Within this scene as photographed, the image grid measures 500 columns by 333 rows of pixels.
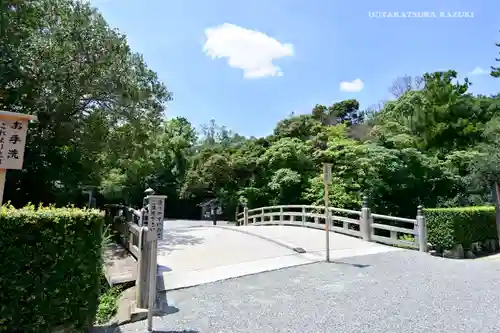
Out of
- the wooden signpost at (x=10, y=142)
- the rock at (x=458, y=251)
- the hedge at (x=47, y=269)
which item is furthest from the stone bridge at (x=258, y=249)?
the wooden signpost at (x=10, y=142)

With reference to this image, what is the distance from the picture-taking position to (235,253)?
737 centimetres

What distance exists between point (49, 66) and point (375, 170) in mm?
11772

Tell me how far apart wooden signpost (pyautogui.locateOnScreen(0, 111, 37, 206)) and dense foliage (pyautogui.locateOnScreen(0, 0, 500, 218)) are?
4385 mm

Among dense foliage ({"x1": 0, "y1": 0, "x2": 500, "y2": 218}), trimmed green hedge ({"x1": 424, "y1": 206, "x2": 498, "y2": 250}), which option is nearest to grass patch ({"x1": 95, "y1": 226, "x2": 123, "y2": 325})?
dense foliage ({"x1": 0, "y1": 0, "x2": 500, "y2": 218})

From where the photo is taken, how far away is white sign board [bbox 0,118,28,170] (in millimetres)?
2918

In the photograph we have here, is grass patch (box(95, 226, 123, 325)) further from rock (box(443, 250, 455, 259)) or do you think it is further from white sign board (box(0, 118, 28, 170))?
rock (box(443, 250, 455, 259))

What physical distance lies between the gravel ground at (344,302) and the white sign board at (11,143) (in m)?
1.98

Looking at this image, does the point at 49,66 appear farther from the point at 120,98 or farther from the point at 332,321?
the point at 332,321

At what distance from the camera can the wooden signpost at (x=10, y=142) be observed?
2.92 metres

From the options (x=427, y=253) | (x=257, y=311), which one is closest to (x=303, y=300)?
(x=257, y=311)

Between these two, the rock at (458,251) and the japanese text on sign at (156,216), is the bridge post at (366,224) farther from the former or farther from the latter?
the japanese text on sign at (156,216)

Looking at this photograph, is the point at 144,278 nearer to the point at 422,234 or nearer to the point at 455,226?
the point at 422,234

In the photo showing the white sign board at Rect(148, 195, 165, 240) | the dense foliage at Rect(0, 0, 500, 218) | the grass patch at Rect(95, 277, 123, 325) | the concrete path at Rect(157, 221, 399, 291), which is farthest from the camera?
the dense foliage at Rect(0, 0, 500, 218)

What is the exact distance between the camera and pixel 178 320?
3760mm
